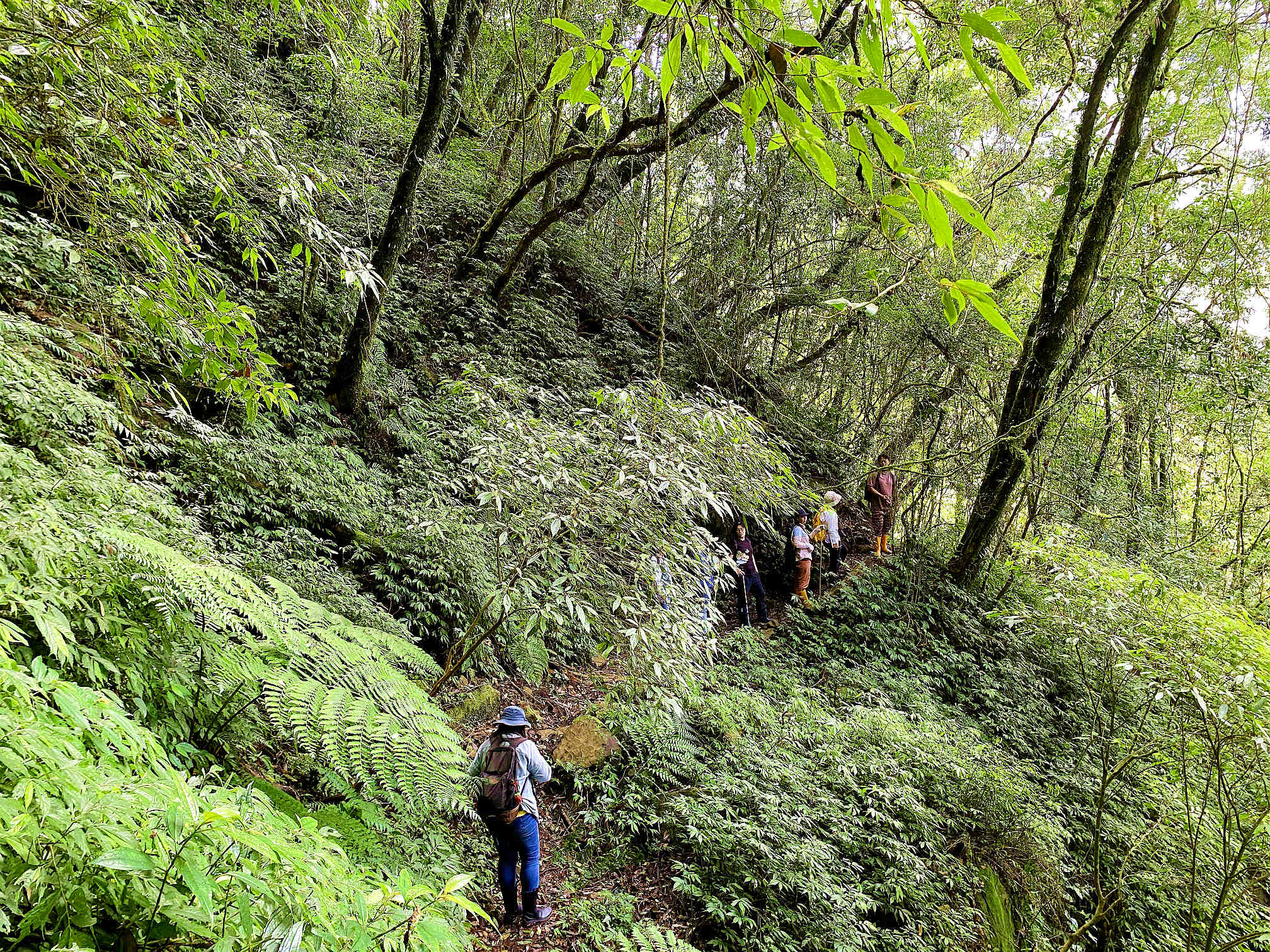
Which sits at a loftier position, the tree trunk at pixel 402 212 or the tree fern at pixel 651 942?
the tree trunk at pixel 402 212

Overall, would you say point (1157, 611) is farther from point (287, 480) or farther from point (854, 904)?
point (287, 480)

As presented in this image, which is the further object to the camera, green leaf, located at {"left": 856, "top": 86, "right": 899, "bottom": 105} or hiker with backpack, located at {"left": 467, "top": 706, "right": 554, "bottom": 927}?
hiker with backpack, located at {"left": 467, "top": 706, "right": 554, "bottom": 927}

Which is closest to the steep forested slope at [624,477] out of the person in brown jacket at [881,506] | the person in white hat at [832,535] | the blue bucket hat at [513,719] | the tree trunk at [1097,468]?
the tree trunk at [1097,468]

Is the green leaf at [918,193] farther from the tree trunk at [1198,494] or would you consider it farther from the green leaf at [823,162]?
the tree trunk at [1198,494]

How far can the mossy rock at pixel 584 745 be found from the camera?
5699 mm

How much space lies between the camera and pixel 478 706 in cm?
576

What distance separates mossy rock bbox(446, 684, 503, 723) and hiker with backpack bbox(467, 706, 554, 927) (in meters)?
1.37

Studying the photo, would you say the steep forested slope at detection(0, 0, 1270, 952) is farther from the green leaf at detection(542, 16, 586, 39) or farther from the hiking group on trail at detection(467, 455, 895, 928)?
the hiking group on trail at detection(467, 455, 895, 928)

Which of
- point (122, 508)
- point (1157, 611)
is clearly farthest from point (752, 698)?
point (122, 508)

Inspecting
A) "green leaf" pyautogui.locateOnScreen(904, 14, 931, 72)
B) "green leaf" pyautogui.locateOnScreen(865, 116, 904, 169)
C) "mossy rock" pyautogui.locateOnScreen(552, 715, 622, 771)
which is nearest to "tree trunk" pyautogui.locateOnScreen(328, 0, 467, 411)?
"mossy rock" pyautogui.locateOnScreen(552, 715, 622, 771)

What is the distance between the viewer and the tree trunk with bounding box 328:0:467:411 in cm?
734

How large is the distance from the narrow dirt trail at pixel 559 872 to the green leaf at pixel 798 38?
3881mm

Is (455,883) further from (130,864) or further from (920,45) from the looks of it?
(920,45)

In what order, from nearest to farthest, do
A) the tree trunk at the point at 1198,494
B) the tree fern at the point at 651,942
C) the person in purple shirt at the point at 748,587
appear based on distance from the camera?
the tree fern at the point at 651,942 < the person in purple shirt at the point at 748,587 < the tree trunk at the point at 1198,494
